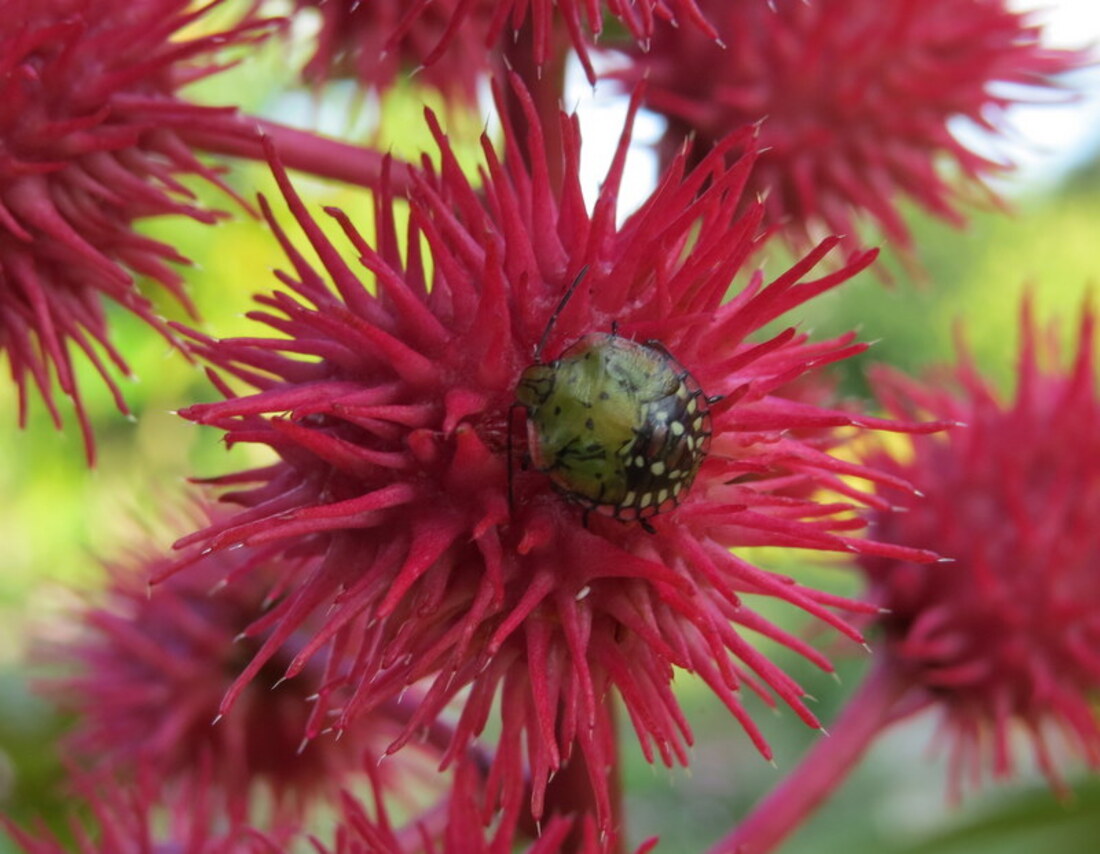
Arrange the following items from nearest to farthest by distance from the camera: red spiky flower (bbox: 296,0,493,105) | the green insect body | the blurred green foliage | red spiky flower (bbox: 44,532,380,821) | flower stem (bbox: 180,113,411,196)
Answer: the green insect body, flower stem (bbox: 180,113,411,196), red spiky flower (bbox: 296,0,493,105), red spiky flower (bbox: 44,532,380,821), the blurred green foliage

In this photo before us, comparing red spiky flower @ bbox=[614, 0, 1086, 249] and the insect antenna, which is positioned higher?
red spiky flower @ bbox=[614, 0, 1086, 249]

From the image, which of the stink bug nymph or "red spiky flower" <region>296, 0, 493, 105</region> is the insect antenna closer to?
the stink bug nymph

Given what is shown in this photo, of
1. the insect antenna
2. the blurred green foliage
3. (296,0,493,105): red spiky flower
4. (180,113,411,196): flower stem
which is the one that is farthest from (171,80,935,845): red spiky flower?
(296,0,493,105): red spiky flower

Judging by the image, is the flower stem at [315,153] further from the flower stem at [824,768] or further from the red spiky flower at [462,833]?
the flower stem at [824,768]

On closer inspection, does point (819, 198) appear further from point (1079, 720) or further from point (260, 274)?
point (260, 274)

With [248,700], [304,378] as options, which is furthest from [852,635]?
[248,700]

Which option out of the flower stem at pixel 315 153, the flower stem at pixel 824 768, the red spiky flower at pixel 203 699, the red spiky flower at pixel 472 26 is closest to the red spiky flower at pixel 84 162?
the flower stem at pixel 315 153
